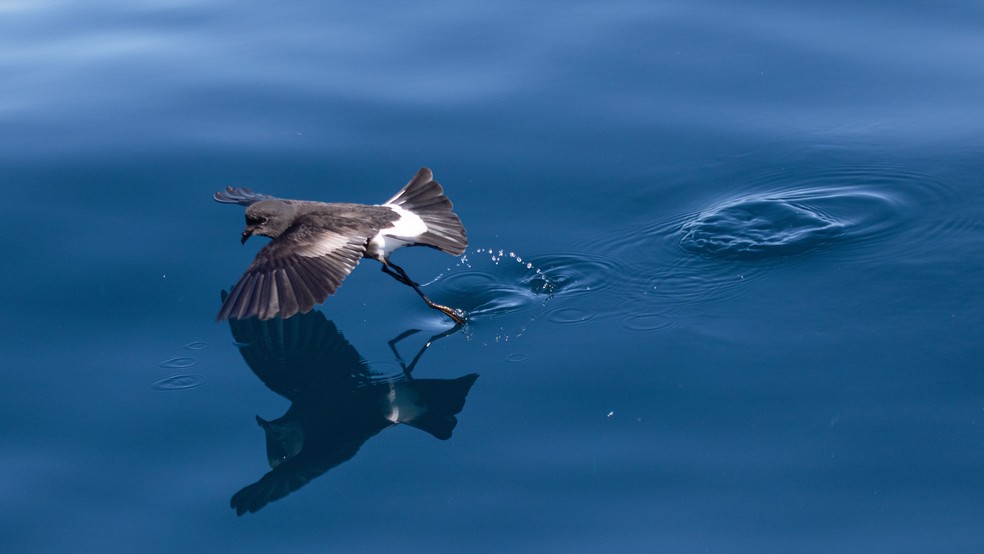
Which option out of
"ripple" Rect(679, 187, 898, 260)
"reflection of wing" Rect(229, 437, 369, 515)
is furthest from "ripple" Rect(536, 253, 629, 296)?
"reflection of wing" Rect(229, 437, 369, 515)

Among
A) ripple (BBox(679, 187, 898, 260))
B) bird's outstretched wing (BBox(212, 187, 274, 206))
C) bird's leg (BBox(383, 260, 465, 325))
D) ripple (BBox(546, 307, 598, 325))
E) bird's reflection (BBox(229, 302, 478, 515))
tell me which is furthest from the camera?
bird's outstretched wing (BBox(212, 187, 274, 206))

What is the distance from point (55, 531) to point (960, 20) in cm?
816

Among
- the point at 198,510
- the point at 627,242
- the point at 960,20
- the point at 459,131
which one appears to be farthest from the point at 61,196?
the point at 960,20

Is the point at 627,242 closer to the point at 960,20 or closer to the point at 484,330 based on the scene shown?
the point at 484,330

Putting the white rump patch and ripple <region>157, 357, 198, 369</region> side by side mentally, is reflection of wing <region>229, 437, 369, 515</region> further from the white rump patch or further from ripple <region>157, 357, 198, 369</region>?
the white rump patch

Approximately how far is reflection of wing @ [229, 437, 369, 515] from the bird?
0.85 meters

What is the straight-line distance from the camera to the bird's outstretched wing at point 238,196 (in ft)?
23.9

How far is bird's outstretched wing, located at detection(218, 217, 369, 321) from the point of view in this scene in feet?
19.6

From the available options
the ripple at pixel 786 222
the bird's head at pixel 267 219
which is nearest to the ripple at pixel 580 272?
the ripple at pixel 786 222

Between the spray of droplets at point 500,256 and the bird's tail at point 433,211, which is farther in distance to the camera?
the spray of droplets at point 500,256

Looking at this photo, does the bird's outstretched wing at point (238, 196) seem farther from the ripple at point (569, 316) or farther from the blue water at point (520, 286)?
the ripple at point (569, 316)

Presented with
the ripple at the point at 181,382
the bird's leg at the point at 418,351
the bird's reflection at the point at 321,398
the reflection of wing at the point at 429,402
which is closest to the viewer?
the bird's reflection at the point at 321,398

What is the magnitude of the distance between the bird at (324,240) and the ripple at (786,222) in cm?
160

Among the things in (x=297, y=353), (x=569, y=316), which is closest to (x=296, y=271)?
(x=297, y=353)
